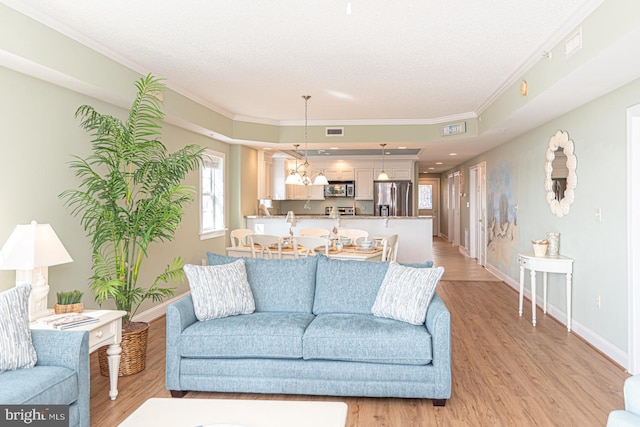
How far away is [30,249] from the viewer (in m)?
3.00

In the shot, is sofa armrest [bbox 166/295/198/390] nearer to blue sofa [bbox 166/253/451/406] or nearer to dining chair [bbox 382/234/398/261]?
blue sofa [bbox 166/253/451/406]

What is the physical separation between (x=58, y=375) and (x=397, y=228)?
6.50 m

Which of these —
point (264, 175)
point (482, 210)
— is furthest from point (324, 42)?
point (482, 210)

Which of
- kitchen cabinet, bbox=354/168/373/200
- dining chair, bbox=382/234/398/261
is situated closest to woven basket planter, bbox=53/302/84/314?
dining chair, bbox=382/234/398/261

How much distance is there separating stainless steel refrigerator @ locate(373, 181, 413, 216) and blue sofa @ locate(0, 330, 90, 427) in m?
9.21

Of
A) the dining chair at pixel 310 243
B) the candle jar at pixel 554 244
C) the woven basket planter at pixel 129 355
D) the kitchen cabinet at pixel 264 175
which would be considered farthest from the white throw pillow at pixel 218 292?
the kitchen cabinet at pixel 264 175

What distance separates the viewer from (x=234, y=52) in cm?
419

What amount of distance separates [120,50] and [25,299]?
96.9 inches

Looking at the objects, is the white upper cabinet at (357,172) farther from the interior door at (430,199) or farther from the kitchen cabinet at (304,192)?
the interior door at (430,199)

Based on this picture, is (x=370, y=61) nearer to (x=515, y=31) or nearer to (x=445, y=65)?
(x=445, y=65)

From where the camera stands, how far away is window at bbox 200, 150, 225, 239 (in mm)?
6785

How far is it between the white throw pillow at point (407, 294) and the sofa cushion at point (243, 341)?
0.65 metres

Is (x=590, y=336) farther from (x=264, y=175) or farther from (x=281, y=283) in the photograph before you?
(x=264, y=175)

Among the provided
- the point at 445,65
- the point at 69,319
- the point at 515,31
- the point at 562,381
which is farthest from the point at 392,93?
the point at 69,319
